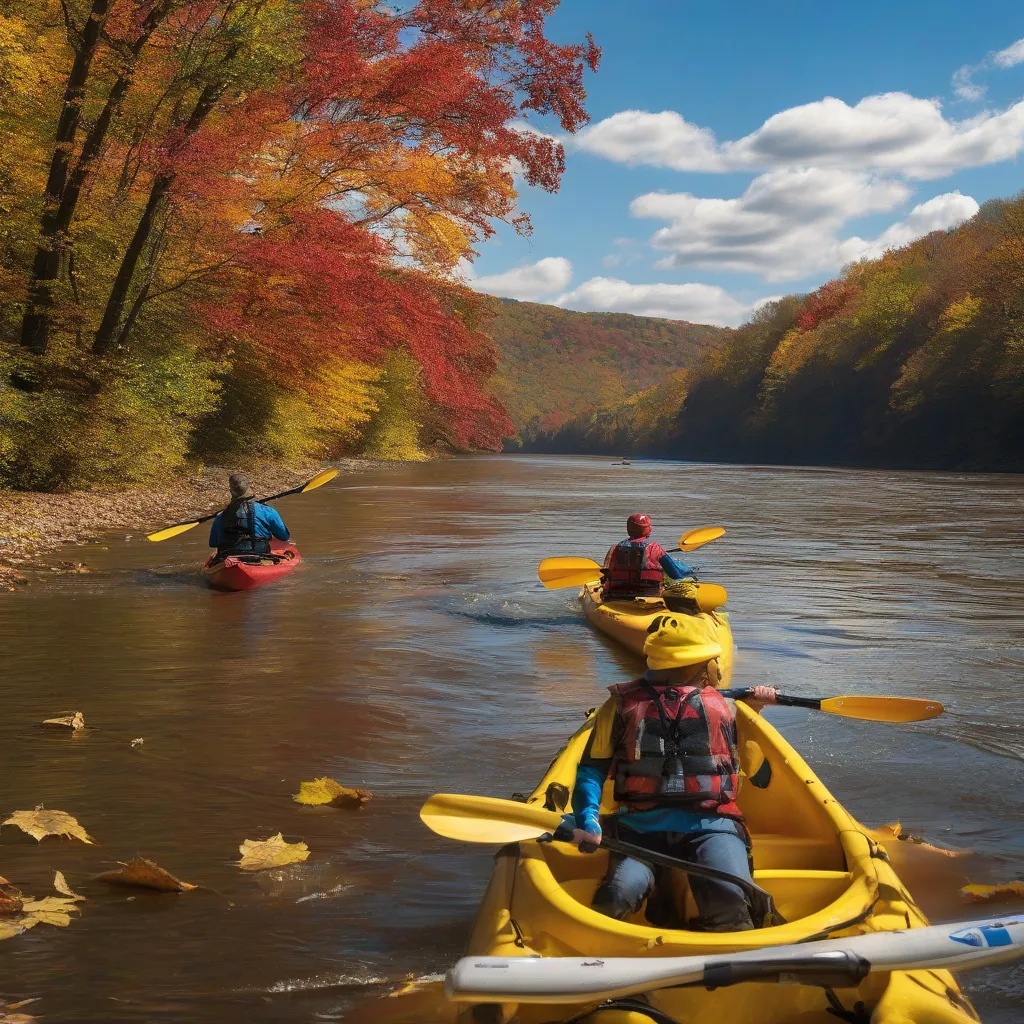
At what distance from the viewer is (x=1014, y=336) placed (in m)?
44.0

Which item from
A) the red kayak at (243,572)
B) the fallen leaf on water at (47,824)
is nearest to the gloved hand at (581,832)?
the fallen leaf on water at (47,824)

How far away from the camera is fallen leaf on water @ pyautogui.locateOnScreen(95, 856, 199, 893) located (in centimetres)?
435

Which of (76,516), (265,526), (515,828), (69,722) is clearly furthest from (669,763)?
(76,516)

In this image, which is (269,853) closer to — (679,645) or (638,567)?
(679,645)

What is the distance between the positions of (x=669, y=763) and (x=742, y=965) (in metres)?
0.95

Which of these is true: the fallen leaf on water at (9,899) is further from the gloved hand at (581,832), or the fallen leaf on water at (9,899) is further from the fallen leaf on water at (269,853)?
the gloved hand at (581,832)

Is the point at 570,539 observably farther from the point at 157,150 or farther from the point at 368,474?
the point at 368,474

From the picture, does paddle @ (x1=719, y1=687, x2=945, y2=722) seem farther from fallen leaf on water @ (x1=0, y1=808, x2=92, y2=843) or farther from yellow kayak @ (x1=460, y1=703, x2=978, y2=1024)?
fallen leaf on water @ (x1=0, y1=808, x2=92, y2=843)

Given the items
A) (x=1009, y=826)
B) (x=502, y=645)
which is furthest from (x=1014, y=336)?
(x=1009, y=826)

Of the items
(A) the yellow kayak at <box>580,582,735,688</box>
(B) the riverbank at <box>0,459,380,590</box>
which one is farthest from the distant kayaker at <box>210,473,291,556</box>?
(A) the yellow kayak at <box>580,582,735,688</box>

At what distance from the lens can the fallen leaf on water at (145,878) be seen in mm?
4352

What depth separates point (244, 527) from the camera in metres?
12.5

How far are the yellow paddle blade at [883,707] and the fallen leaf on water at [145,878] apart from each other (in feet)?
8.91

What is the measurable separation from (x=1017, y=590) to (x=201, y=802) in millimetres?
10231
